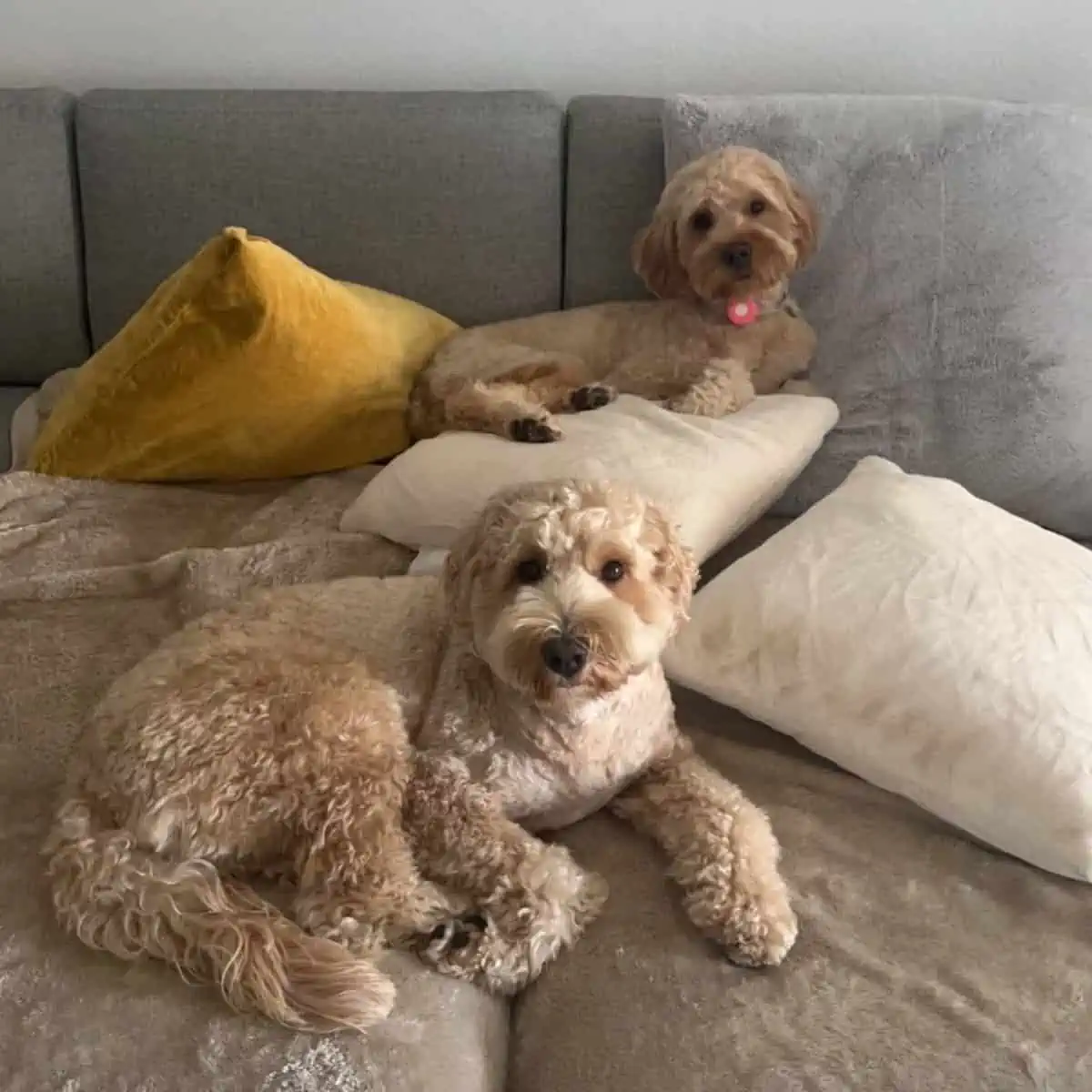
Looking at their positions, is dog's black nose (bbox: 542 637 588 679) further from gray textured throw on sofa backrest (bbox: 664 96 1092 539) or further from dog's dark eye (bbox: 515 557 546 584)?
gray textured throw on sofa backrest (bbox: 664 96 1092 539)

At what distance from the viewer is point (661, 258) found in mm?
2309

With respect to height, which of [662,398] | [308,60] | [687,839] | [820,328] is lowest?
[687,839]

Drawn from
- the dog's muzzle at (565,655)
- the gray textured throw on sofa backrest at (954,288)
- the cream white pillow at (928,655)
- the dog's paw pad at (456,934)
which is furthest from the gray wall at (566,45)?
the dog's paw pad at (456,934)

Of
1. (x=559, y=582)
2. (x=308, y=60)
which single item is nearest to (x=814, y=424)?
(x=559, y=582)

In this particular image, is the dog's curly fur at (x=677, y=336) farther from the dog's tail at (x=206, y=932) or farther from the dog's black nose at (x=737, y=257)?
the dog's tail at (x=206, y=932)

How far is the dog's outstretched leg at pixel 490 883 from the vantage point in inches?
58.0

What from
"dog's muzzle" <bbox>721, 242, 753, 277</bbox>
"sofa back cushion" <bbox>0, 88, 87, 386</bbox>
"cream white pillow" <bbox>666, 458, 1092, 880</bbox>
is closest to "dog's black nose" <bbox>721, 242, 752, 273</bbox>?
"dog's muzzle" <bbox>721, 242, 753, 277</bbox>

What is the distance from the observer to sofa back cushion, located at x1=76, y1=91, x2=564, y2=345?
7.92 feet

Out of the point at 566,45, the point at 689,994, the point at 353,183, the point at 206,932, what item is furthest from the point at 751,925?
the point at 566,45

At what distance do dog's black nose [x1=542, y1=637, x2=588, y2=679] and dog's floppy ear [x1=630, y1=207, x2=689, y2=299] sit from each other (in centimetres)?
108

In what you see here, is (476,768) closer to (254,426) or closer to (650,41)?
(254,426)

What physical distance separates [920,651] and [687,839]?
1.31 feet

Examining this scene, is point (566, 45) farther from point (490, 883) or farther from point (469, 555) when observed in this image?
point (490, 883)

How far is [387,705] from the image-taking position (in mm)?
1645
